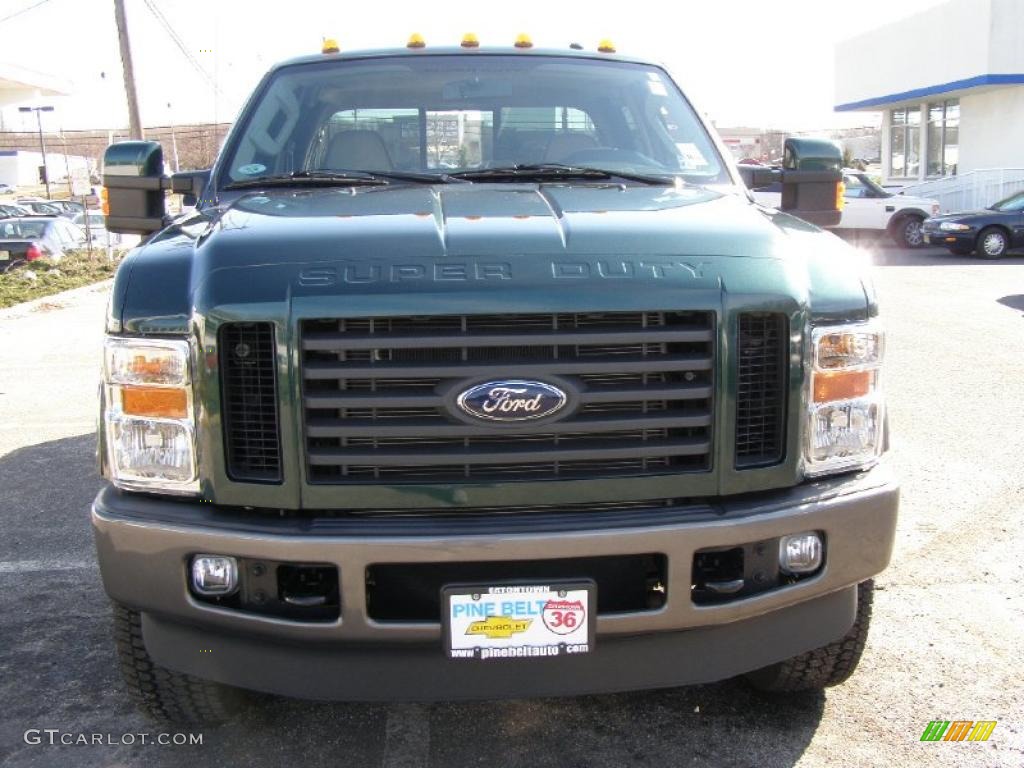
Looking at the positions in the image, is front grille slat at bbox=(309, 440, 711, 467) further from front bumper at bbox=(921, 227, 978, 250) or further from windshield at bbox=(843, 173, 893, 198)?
windshield at bbox=(843, 173, 893, 198)

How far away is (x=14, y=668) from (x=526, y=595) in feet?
6.86

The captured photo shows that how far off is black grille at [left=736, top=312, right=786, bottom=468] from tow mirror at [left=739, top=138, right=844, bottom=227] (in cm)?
166

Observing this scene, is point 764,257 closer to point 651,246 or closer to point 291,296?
point 651,246

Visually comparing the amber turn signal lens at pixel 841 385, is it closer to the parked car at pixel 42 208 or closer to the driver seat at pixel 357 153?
the driver seat at pixel 357 153

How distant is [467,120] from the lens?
159 inches

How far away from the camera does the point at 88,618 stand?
4055 mm

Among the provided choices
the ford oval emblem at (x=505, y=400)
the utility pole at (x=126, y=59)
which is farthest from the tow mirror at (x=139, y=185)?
the utility pole at (x=126, y=59)

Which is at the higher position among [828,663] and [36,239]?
[36,239]

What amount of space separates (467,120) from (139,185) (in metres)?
1.29

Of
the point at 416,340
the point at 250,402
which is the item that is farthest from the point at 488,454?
the point at 250,402

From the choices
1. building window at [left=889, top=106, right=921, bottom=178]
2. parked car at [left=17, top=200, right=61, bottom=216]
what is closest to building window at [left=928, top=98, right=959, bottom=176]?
building window at [left=889, top=106, right=921, bottom=178]

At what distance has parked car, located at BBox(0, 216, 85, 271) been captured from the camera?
18141 millimetres

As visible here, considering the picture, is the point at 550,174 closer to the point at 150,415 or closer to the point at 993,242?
the point at 150,415

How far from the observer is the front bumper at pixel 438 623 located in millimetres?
2521
